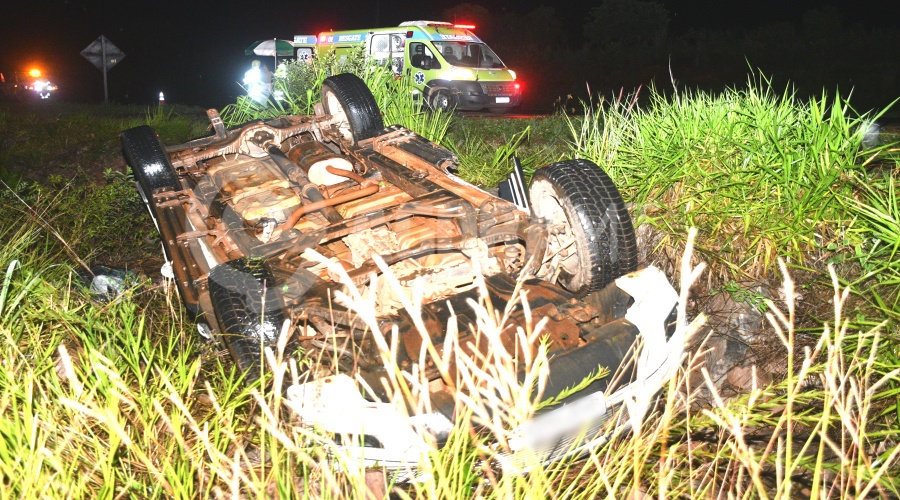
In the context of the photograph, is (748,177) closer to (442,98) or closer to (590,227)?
(590,227)

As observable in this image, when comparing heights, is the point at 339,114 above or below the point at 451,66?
below

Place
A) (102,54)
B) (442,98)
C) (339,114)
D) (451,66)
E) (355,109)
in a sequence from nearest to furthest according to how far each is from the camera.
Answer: (355,109) → (339,114) → (102,54) → (451,66) → (442,98)

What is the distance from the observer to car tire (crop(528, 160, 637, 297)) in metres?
3.41

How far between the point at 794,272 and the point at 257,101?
20.9ft

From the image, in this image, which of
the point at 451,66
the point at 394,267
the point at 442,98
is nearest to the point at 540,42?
the point at 442,98

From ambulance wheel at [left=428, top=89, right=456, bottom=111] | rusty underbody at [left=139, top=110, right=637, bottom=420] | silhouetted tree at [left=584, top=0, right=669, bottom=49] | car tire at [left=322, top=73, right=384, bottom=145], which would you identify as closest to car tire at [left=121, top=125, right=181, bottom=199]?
rusty underbody at [left=139, top=110, right=637, bottom=420]

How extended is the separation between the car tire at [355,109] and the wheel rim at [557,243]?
2080 mm

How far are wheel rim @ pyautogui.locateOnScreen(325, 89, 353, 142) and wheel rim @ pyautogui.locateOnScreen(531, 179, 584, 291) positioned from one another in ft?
7.67

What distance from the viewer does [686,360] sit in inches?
134

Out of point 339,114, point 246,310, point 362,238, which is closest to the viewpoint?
point 246,310

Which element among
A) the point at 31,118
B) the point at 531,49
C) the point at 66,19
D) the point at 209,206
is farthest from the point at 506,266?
the point at 66,19

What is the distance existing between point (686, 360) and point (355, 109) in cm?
339

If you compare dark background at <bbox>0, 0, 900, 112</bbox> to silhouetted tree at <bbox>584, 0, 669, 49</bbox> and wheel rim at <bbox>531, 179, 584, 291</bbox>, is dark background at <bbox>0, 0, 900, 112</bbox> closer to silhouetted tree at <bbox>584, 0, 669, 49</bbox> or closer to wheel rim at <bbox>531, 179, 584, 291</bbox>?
silhouetted tree at <bbox>584, 0, 669, 49</bbox>

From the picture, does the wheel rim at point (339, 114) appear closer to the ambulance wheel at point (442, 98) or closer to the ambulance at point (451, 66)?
the ambulance at point (451, 66)
